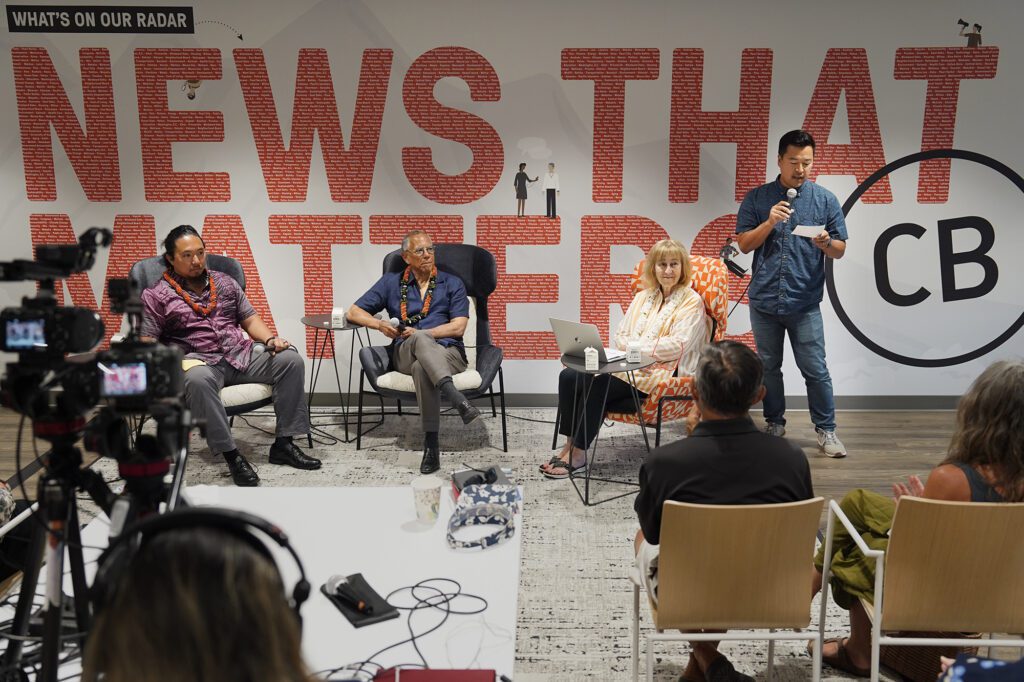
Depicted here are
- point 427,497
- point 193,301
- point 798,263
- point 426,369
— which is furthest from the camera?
point 798,263

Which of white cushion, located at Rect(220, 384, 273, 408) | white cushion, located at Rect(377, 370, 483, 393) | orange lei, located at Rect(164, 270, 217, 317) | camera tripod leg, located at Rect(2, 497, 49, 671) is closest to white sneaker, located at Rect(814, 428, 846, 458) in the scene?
white cushion, located at Rect(377, 370, 483, 393)

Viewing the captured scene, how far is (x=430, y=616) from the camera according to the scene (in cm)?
216

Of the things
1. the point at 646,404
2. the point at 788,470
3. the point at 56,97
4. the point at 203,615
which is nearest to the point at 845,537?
the point at 788,470

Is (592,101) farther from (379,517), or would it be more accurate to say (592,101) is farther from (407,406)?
(379,517)

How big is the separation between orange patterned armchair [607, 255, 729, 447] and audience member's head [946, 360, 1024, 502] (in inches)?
79.9

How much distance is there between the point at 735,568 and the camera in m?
2.16

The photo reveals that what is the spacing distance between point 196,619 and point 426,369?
357 centimetres

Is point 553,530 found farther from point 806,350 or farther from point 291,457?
point 806,350

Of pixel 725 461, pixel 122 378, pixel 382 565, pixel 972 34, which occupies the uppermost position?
pixel 972 34

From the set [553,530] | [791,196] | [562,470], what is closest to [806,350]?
[791,196]

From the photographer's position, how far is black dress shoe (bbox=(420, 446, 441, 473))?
4418mm

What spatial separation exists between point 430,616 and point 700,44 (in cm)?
422

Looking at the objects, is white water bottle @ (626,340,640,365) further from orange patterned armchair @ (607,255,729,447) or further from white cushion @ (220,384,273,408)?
white cushion @ (220,384,273,408)

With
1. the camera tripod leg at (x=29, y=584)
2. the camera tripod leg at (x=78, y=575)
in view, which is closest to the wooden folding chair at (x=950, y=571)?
the camera tripod leg at (x=78, y=575)
